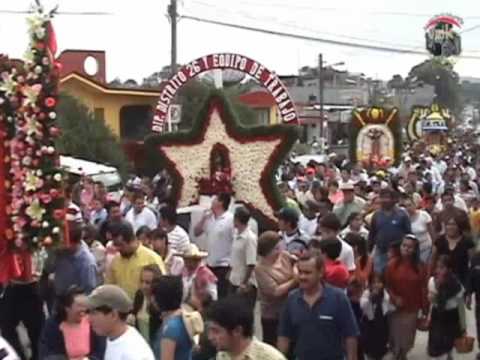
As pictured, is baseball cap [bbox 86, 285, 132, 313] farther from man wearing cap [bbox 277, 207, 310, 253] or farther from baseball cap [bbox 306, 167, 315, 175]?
baseball cap [bbox 306, 167, 315, 175]

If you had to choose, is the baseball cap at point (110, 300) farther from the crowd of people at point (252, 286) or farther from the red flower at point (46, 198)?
the red flower at point (46, 198)

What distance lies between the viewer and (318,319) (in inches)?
298

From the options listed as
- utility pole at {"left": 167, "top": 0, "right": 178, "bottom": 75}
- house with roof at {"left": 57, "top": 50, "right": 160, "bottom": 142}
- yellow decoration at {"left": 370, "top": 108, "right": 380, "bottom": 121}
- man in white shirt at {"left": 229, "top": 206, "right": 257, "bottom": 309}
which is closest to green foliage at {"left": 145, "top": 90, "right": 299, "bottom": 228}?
man in white shirt at {"left": 229, "top": 206, "right": 257, "bottom": 309}

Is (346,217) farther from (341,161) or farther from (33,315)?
(341,161)

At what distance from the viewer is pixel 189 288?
8.80 m

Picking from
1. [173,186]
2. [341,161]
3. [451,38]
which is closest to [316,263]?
[173,186]

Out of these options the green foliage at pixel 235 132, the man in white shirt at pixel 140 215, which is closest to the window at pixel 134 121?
the green foliage at pixel 235 132

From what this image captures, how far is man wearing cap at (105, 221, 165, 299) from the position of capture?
31.5 feet

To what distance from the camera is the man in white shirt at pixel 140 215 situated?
551 inches

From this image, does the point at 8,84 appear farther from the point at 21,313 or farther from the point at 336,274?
the point at 336,274

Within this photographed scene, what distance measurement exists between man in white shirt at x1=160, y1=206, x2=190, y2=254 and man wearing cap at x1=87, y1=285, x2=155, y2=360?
181 inches

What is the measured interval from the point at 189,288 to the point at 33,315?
6.97 ft

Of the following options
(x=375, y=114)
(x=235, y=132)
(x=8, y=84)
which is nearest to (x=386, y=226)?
(x=8, y=84)

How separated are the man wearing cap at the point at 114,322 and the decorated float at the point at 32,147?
11.8 feet
